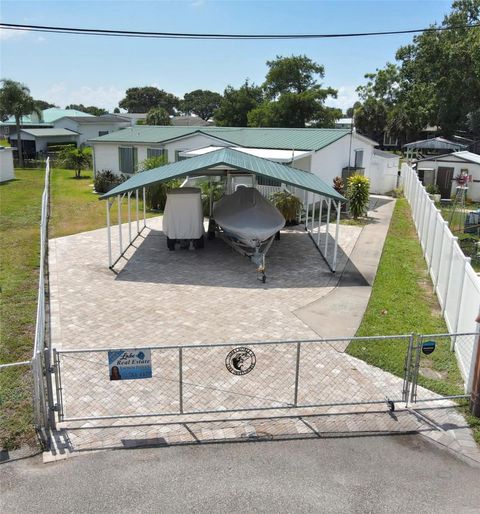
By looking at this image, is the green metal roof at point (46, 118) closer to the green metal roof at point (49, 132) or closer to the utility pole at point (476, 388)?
the green metal roof at point (49, 132)

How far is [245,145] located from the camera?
27.0 meters

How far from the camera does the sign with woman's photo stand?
762 centimetres

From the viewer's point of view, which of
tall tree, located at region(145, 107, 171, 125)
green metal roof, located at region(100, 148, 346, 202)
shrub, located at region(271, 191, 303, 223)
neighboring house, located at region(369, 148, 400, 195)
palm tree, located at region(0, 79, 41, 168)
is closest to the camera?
green metal roof, located at region(100, 148, 346, 202)

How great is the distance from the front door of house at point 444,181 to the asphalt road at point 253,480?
27349 millimetres

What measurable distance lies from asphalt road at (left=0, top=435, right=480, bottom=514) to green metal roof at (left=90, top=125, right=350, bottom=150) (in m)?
19.2

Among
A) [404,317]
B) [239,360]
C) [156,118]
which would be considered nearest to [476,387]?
[239,360]

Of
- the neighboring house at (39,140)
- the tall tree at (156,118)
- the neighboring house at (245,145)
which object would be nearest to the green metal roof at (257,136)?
the neighboring house at (245,145)

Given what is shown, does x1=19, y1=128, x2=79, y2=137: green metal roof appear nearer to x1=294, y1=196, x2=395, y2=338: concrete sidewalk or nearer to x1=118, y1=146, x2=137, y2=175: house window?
x1=118, y1=146, x2=137, y2=175: house window

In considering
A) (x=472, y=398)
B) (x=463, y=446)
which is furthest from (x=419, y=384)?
(x=463, y=446)

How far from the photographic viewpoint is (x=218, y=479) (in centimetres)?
665

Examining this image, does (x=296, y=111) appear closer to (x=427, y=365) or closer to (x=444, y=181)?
(x=444, y=181)

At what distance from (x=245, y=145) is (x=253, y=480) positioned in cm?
2213

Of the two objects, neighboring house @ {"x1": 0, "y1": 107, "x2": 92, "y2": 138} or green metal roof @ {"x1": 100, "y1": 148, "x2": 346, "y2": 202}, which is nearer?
green metal roof @ {"x1": 100, "y1": 148, "x2": 346, "y2": 202}

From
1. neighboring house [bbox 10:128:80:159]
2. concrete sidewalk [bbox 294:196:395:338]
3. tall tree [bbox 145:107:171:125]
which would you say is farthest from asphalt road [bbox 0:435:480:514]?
tall tree [bbox 145:107:171:125]
